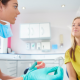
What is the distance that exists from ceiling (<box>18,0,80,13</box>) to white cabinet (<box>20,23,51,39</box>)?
0.66 m

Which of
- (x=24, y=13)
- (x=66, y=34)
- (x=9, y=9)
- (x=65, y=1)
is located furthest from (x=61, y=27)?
(x=9, y=9)

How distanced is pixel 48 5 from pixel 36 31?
3.31 ft

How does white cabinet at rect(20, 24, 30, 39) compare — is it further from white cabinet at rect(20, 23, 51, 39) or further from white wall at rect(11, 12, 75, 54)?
white wall at rect(11, 12, 75, 54)

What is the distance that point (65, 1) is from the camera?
10.6 ft

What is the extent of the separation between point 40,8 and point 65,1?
36.6 inches

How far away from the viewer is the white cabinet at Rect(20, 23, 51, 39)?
343 cm

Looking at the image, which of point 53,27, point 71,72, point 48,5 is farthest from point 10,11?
point 53,27

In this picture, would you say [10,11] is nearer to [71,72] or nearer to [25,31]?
[71,72]

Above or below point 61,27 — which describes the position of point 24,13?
above

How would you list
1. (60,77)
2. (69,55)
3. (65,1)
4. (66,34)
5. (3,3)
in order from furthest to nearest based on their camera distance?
(66,34) < (65,1) < (69,55) < (3,3) < (60,77)

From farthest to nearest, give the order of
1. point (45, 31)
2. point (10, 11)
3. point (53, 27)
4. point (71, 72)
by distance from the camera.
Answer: point (53, 27) < point (45, 31) < point (71, 72) < point (10, 11)

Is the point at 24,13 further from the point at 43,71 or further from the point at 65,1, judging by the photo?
the point at 43,71

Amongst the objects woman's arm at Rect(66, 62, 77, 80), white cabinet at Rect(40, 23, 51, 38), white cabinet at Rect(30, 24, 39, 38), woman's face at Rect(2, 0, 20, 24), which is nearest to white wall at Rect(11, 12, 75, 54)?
white cabinet at Rect(40, 23, 51, 38)

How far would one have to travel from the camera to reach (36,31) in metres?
3.46
